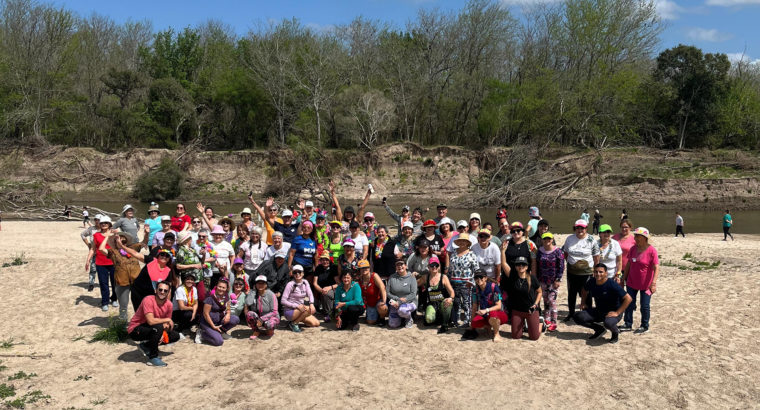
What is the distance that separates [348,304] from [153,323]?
2786 mm

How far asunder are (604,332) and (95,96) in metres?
52.7

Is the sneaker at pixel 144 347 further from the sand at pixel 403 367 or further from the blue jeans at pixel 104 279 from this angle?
the blue jeans at pixel 104 279

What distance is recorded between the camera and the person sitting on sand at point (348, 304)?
25.6 ft

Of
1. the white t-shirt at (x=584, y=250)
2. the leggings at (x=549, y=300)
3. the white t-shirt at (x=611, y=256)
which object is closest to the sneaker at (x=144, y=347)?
the leggings at (x=549, y=300)

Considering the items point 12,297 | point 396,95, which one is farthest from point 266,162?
point 12,297

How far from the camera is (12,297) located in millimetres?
9984

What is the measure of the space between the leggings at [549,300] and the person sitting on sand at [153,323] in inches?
215

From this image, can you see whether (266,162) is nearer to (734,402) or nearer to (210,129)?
(210,129)

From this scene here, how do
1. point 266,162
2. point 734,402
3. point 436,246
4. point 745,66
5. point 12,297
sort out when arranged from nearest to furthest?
point 734,402 < point 436,246 < point 12,297 < point 266,162 < point 745,66

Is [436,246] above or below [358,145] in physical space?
below

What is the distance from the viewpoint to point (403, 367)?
6.46 metres

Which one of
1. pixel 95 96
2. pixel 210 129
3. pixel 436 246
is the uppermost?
pixel 95 96

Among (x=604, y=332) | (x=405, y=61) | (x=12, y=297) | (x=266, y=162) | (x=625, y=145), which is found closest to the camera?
(x=604, y=332)

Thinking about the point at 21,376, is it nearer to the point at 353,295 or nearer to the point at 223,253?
the point at 223,253
